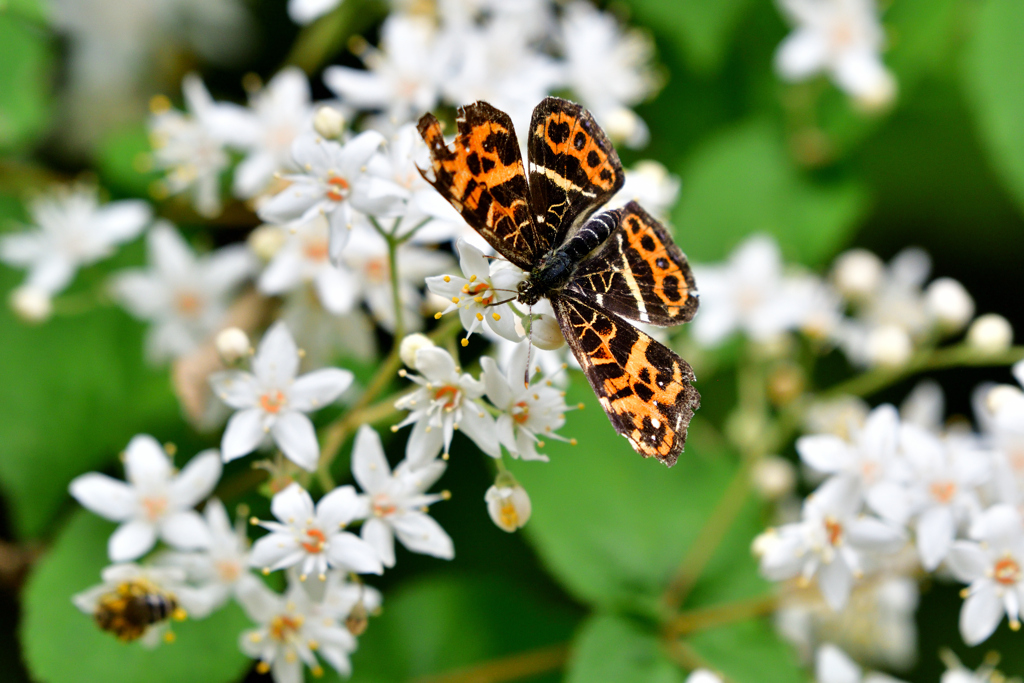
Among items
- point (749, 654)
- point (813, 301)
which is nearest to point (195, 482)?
point (749, 654)

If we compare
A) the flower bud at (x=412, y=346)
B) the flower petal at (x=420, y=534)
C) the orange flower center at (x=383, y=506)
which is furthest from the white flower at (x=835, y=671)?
the flower bud at (x=412, y=346)

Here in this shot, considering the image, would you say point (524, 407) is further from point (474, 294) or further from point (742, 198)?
point (742, 198)

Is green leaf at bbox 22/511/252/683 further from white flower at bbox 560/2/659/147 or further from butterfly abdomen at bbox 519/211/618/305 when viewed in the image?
white flower at bbox 560/2/659/147

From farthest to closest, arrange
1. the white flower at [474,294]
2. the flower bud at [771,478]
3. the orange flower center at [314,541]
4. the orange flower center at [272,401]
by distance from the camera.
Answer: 1. the flower bud at [771,478]
2. the orange flower center at [272,401]
3. the orange flower center at [314,541]
4. the white flower at [474,294]

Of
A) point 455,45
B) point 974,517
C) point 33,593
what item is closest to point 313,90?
point 455,45

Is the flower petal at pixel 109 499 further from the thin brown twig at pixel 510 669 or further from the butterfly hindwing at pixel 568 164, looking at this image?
the butterfly hindwing at pixel 568 164

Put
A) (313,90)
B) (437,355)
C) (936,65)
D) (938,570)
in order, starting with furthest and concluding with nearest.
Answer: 1. (936,65)
2. (313,90)
3. (938,570)
4. (437,355)

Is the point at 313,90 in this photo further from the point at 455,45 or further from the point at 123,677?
the point at 123,677
